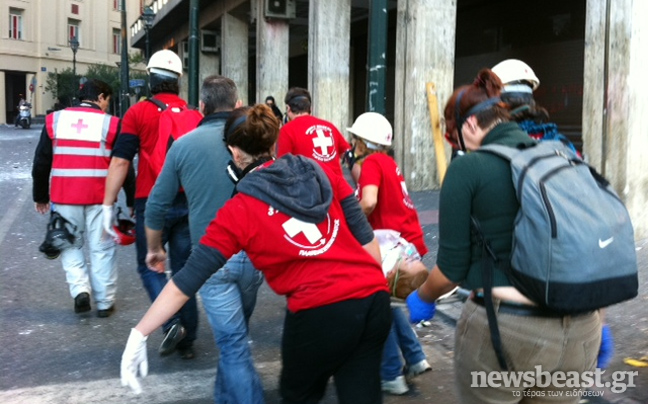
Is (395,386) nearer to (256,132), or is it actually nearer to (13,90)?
(256,132)

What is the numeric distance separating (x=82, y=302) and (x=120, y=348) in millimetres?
→ 985

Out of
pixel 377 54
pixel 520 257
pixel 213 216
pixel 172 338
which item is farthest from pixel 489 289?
pixel 377 54

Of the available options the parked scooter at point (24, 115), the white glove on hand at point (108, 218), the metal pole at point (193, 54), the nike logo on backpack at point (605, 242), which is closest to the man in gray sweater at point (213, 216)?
the white glove on hand at point (108, 218)

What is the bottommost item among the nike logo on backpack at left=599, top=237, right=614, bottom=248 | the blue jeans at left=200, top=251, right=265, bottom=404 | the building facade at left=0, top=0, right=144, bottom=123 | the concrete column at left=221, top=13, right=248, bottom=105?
the blue jeans at left=200, top=251, right=265, bottom=404

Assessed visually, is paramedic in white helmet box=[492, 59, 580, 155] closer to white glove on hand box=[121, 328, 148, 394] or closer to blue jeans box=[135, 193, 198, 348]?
white glove on hand box=[121, 328, 148, 394]

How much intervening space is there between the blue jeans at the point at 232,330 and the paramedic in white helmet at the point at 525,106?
4.72 ft

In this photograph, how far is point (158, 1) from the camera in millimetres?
31906

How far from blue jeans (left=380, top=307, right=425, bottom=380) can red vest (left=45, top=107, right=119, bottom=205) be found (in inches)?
109

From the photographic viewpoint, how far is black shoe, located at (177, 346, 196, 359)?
492 cm

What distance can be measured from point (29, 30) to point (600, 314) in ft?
191

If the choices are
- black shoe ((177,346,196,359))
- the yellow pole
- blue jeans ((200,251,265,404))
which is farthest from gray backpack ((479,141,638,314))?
the yellow pole

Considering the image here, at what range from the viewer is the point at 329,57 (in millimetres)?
15375

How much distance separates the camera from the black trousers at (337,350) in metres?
2.54

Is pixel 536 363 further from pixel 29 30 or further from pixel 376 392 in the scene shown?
pixel 29 30
